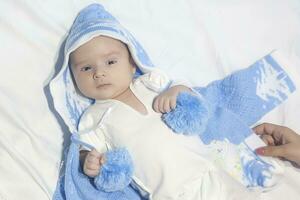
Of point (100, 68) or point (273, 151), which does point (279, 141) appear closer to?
point (273, 151)

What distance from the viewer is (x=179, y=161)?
1.30 metres

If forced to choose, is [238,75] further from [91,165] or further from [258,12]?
[91,165]

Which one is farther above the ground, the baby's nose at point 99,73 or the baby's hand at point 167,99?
the baby's nose at point 99,73

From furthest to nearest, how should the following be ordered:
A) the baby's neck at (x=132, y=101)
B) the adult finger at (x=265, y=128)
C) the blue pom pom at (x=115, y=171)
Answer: the adult finger at (x=265, y=128)
the baby's neck at (x=132, y=101)
the blue pom pom at (x=115, y=171)

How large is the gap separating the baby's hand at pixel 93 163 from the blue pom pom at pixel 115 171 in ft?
0.05

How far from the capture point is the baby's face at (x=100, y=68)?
1.33m

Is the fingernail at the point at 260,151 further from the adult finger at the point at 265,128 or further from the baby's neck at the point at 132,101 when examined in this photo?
the baby's neck at the point at 132,101

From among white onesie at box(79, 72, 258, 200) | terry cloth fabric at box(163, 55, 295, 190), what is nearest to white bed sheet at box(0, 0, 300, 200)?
terry cloth fabric at box(163, 55, 295, 190)

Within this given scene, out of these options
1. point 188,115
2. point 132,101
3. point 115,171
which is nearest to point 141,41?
point 132,101

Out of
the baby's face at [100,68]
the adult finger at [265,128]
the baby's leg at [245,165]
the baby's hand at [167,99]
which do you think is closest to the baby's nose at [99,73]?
the baby's face at [100,68]

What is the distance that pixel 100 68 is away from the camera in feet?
4.35

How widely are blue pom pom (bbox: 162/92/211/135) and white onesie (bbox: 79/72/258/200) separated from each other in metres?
0.02

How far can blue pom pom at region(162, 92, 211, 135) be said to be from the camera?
1.30 metres

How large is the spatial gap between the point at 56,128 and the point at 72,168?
0.43 feet
